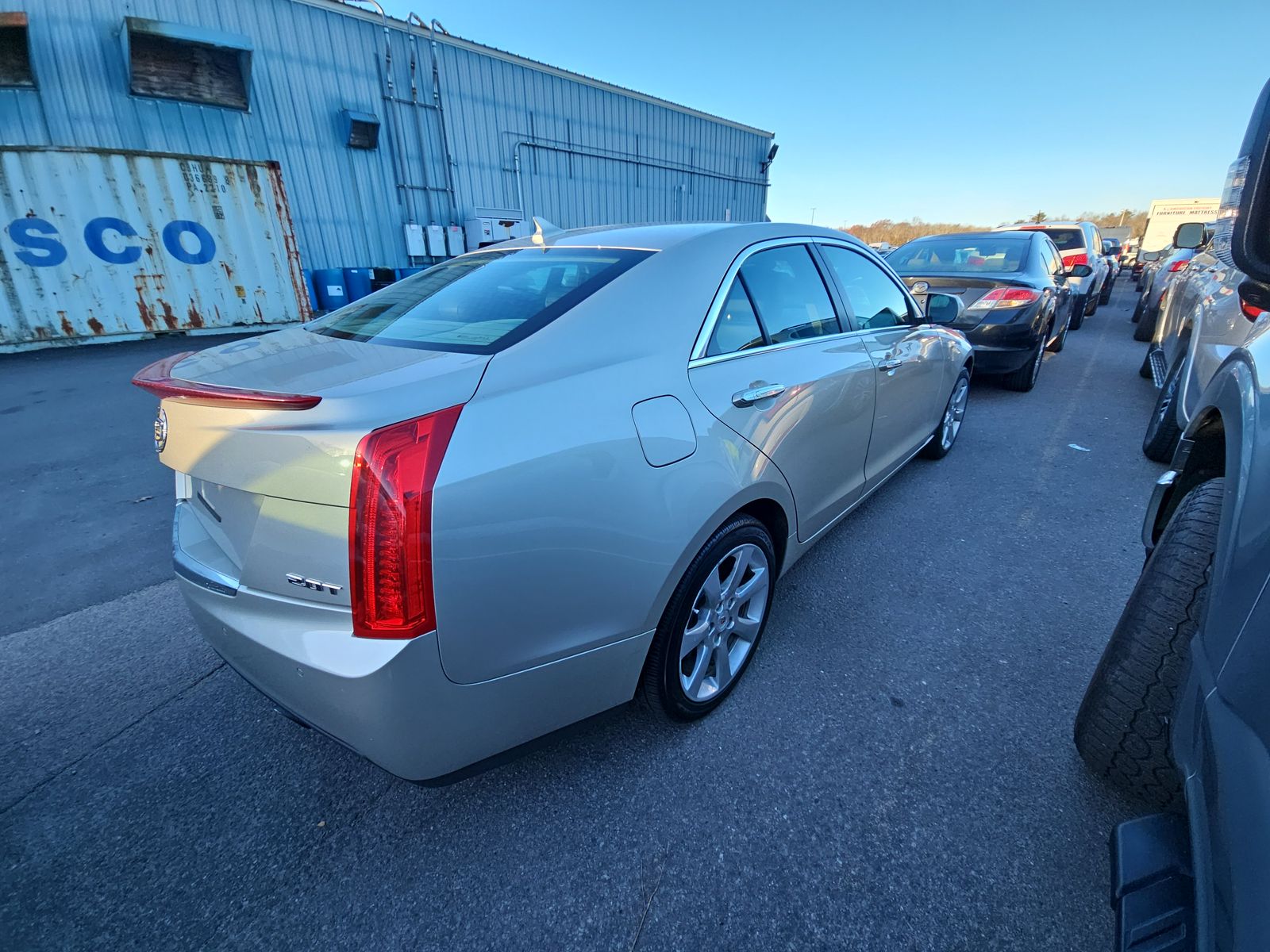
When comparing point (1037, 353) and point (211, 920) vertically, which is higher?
point (1037, 353)

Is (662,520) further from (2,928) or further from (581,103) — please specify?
(581,103)

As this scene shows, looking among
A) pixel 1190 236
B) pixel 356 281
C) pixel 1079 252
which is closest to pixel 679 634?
pixel 1190 236

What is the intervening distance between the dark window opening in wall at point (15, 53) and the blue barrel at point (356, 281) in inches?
180

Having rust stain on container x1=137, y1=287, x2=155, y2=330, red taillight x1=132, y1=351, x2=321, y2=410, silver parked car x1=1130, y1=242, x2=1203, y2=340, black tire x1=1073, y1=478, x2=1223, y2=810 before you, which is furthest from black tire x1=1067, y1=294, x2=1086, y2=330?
rust stain on container x1=137, y1=287, x2=155, y2=330

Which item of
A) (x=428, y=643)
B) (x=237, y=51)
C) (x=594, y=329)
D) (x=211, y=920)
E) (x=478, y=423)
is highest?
(x=237, y=51)

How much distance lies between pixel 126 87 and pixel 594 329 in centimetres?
1207

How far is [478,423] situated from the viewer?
4.15 ft

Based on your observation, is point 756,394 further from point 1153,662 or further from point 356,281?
point 356,281

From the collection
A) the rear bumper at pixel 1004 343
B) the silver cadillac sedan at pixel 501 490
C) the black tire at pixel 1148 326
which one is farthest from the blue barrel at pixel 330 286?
the black tire at pixel 1148 326

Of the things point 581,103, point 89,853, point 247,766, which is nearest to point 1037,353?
point 247,766

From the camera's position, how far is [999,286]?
18.0 ft

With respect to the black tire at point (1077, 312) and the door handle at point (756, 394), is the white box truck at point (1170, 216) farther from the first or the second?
the door handle at point (756, 394)

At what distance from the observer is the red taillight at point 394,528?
1.18 m

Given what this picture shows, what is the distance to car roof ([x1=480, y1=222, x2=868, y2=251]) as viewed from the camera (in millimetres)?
2096
